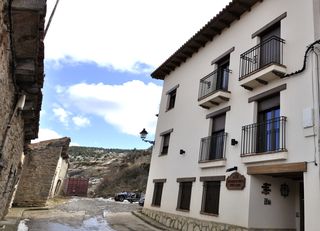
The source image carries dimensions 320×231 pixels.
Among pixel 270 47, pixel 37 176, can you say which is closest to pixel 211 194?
pixel 270 47

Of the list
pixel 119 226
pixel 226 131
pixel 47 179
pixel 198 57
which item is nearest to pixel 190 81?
pixel 198 57

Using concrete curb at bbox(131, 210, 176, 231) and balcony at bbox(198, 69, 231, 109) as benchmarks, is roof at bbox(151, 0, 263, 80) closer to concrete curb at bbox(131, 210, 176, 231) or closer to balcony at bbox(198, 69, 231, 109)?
balcony at bbox(198, 69, 231, 109)

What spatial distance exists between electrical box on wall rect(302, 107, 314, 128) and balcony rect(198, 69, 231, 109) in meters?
3.73

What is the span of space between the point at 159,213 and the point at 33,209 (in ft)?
24.2

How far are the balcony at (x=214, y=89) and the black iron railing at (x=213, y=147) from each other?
1.34 m

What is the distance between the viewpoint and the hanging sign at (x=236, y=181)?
10180 millimetres

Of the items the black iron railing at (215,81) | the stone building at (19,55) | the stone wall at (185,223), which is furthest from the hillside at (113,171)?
the stone building at (19,55)

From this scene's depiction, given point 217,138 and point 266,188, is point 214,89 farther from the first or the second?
point 266,188

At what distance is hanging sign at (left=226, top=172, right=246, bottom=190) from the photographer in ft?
33.4

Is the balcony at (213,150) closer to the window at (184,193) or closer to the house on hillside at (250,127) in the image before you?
the house on hillside at (250,127)

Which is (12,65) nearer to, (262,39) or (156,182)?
(262,39)

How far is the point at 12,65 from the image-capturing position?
5.71 meters

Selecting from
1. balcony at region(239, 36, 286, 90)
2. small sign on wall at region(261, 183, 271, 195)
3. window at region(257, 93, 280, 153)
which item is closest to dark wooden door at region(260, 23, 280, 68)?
balcony at region(239, 36, 286, 90)

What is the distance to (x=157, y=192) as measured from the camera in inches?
656
